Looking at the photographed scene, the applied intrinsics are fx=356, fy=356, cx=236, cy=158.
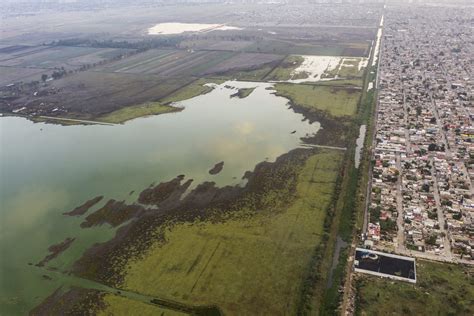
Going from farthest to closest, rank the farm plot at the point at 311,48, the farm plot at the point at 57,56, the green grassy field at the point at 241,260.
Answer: the farm plot at the point at 311,48, the farm plot at the point at 57,56, the green grassy field at the point at 241,260

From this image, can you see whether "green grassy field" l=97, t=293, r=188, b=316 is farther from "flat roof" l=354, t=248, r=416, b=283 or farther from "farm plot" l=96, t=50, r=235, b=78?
"farm plot" l=96, t=50, r=235, b=78

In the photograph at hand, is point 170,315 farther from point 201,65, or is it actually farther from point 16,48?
point 16,48

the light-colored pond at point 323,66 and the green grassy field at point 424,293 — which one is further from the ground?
the light-colored pond at point 323,66

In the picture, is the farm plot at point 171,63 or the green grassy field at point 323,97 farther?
the farm plot at point 171,63

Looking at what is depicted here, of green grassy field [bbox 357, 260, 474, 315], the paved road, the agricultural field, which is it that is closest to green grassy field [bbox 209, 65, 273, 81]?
the agricultural field

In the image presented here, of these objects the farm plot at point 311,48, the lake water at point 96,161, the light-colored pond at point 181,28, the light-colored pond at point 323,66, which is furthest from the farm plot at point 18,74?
the light-colored pond at point 323,66

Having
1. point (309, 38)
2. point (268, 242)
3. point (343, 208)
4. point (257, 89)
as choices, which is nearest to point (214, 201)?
point (268, 242)

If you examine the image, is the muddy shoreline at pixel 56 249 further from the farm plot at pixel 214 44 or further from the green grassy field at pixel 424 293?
the farm plot at pixel 214 44

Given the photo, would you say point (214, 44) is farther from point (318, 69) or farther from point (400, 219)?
point (400, 219)
